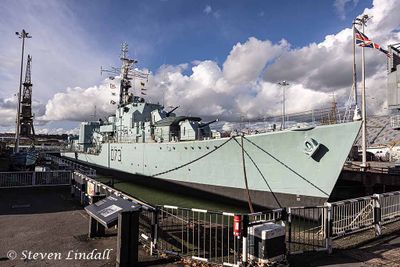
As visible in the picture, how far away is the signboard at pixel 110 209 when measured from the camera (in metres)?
5.47

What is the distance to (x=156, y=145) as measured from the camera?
1998cm

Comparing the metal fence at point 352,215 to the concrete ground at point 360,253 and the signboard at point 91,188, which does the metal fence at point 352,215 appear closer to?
the concrete ground at point 360,253

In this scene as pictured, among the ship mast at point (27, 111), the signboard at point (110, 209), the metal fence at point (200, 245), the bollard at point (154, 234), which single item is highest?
the ship mast at point (27, 111)

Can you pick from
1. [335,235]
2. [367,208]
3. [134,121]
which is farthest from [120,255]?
[134,121]

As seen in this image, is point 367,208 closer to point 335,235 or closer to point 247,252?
point 335,235

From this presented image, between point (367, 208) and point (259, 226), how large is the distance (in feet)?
15.7

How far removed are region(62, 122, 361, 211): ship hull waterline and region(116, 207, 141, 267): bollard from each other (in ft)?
29.0

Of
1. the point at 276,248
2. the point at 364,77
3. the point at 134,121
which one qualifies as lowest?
the point at 276,248

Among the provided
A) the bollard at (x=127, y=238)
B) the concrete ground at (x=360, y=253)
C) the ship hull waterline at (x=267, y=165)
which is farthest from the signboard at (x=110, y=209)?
the ship hull waterline at (x=267, y=165)

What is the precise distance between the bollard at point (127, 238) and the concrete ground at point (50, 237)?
1.15 feet

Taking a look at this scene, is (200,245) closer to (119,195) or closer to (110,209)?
(110,209)

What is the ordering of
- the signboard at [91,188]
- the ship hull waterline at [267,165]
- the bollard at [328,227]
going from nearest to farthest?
the bollard at [328,227]
the signboard at [91,188]
the ship hull waterline at [267,165]

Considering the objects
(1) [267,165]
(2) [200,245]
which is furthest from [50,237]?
(1) [267,165]

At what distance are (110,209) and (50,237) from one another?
231cm
